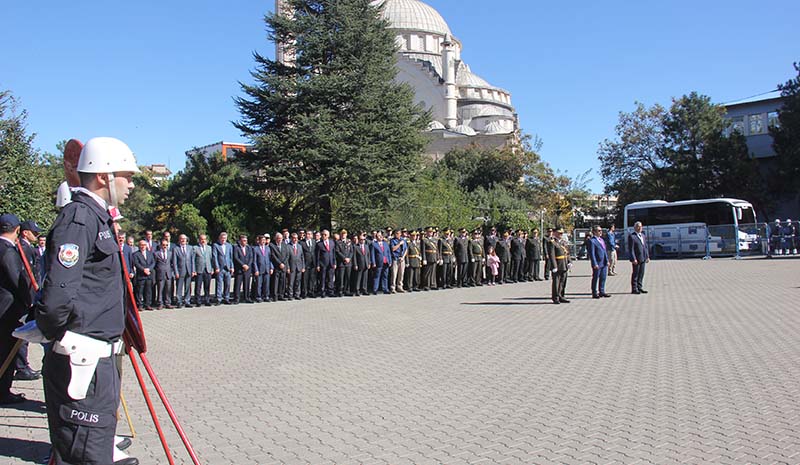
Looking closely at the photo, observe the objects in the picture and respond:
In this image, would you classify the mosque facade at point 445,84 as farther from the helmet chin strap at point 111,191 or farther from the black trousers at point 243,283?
the helmet chin strap at point 111,191

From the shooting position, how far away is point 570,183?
57906 millimetres

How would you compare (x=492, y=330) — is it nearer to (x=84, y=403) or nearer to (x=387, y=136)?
(x=84, y=403)

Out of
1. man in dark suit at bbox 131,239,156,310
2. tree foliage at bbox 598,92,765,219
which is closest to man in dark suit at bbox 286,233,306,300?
man in dark suit at bbox 131,239,156,310

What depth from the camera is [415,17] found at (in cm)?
8850

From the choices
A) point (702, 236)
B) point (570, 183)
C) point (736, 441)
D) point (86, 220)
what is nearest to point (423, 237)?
point (736, 441)

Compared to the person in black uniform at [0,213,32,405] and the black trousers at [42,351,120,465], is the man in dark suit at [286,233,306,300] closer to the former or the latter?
the person in black uniform at [0,213,32,405]

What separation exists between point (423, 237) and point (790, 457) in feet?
53.1

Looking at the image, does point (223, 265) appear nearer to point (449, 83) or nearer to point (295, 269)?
point (295, 269)

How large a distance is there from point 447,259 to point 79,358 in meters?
17.8

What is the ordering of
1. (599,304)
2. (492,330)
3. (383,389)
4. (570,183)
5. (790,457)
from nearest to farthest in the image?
(790,457)
(383,389)
(492,330)
(599,304)
(570,183)

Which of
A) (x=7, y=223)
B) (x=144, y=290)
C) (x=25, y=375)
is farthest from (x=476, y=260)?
(x=7, y=223)

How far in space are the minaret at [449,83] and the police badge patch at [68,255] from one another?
263 feet

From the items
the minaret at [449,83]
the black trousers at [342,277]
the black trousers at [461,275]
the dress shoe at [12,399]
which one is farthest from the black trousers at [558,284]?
the minaret at [449,83]

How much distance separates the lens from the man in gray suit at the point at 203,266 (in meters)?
17.0
